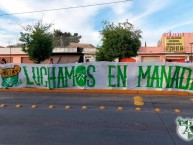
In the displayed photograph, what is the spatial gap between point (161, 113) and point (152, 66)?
7214 mm

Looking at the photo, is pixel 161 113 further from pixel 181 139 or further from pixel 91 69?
pixel 91 69

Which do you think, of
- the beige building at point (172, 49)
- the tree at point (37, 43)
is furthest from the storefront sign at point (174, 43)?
the tree at point (37, 43)

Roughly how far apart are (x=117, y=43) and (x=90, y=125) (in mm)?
31900

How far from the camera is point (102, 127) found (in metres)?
8.31

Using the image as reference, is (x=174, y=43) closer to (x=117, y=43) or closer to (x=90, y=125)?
(x=117, y=43)

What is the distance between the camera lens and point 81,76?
18438 millimetres

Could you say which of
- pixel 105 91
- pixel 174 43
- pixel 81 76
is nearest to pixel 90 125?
pixel 105 91

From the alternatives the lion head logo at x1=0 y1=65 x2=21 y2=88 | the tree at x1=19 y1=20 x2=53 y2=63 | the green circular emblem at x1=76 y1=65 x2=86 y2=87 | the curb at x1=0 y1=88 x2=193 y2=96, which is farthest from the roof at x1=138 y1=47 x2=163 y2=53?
the curb at x1=0 y1=88 x2=193 y2=96

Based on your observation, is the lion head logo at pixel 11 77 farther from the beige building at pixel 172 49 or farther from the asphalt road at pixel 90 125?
the beige building at pixel 172 49

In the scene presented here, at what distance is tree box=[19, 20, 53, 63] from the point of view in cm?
3700

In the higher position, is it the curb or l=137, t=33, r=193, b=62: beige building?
l=137, t=33, r=193, b=62: beige building

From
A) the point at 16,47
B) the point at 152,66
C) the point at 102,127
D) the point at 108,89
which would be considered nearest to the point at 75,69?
the point at 108,89

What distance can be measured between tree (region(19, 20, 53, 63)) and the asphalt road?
83.2 feet

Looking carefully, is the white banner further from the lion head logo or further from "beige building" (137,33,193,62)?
"beige building" (137,33,193,62)
